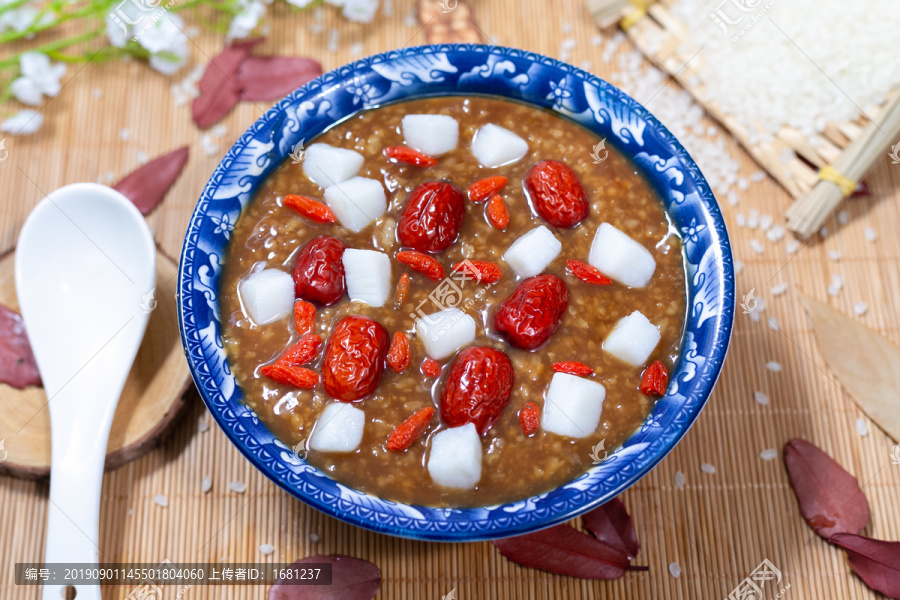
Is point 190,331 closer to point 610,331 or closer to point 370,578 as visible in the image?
point 370,578

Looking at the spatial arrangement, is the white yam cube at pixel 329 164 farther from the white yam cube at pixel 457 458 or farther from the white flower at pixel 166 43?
the white flower at pixel 166 43

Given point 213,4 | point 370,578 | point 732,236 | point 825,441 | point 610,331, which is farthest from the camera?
point 213,4

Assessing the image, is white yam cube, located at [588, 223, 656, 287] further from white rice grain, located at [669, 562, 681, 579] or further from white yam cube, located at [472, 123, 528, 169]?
white rice grain, located at [669, 562, 681, 579]

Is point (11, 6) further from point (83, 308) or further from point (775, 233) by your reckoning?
point (775, 233)

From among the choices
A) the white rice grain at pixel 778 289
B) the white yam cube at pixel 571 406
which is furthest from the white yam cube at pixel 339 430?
the white rice grain at pixel 778 289

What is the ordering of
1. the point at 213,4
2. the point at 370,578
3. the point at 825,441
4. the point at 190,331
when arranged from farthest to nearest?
the point at 213,4
the point at 825,441
the point at 370,578
the point at 190,331

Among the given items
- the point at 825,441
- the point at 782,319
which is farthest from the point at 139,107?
the point at 825,441
